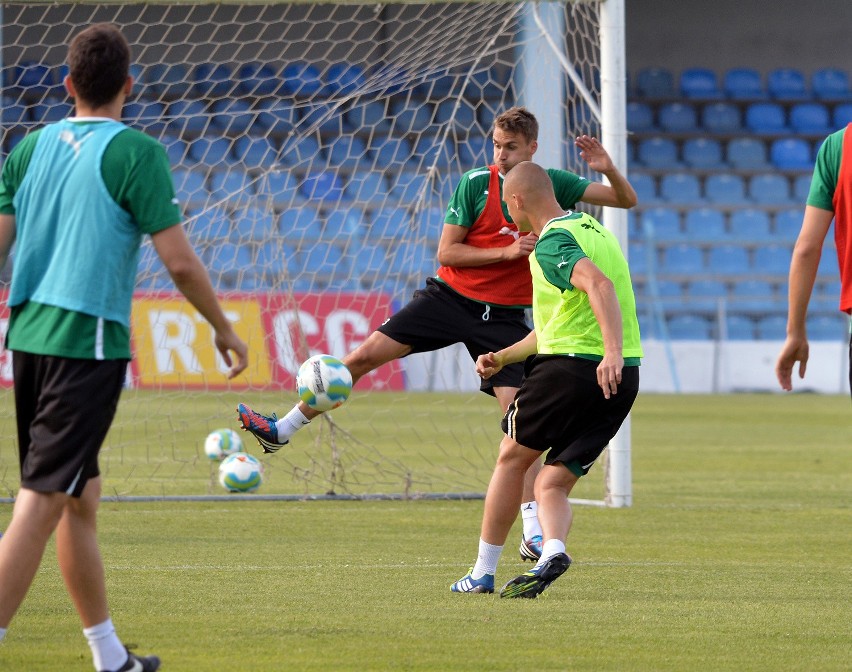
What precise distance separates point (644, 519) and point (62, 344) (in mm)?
5338

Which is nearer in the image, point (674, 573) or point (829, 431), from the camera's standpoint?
point (674, 573)

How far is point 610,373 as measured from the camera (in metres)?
5.04

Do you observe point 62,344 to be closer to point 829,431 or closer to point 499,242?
point 499,242

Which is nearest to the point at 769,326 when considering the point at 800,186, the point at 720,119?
the point at 800,186

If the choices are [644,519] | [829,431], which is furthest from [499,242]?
[829,431]

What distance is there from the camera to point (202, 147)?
14.8 m

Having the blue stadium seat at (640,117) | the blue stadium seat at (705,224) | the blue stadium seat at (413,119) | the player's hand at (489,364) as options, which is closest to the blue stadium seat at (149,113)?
the blue stadium seat at (413,119)

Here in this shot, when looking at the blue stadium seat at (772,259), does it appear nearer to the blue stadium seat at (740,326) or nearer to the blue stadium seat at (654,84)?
the blue stadium seat at (740,326)

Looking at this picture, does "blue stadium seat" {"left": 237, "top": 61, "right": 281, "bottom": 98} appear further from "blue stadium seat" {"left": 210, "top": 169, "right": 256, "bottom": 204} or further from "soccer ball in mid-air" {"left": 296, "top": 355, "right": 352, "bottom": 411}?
"soccer ball in mid-air" {"left": 296, "top": 355, "right": 352, "bottom": 411}

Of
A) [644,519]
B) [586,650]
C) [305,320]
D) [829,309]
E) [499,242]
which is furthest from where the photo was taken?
[829,309]

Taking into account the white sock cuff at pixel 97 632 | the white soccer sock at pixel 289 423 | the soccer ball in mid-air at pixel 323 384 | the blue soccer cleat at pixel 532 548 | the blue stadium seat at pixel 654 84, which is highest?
the blue stadium seat at pixel 654 84

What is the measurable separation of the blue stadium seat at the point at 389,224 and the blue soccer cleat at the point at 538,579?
7.07 meters

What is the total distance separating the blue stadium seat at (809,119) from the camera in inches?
1080

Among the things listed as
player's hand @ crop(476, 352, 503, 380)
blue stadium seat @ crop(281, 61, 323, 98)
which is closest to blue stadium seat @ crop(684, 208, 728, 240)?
blue stadium seat @ crop(281, 61, 323, 98)
